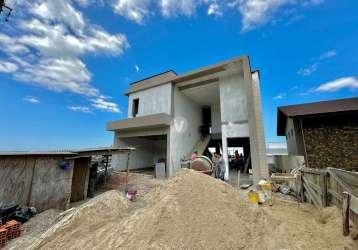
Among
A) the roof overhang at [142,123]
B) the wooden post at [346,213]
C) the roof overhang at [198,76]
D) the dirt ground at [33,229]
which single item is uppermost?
the roof overhang at [198,76]

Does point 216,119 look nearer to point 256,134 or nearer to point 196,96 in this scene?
point 196,96

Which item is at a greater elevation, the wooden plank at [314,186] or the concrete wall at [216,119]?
the concrete wall at [216,119]

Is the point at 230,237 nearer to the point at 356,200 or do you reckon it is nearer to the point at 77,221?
the point at 356,200

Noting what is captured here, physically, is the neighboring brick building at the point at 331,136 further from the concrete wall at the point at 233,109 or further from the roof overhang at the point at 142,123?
the roof overhang at the point at 142,123

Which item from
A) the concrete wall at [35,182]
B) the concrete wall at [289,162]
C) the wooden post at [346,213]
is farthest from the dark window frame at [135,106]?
the wooden post at [346,213]

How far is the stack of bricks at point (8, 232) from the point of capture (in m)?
4.15

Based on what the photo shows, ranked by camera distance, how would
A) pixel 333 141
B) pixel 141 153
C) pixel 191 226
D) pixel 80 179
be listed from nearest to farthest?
1. pixel 191 226
2. pixel 80 179
3. pixel 333 141
4. pixel 141 153

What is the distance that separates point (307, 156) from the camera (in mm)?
10523

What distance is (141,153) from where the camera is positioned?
1817cm

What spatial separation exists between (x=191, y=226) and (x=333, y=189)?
4.49 metres

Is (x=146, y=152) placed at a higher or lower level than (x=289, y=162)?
A: higher

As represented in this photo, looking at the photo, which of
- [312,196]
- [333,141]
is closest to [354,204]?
[312,196]

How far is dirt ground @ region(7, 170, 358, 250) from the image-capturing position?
128 inches

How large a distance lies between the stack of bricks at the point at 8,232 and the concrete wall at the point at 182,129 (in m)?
9.29
